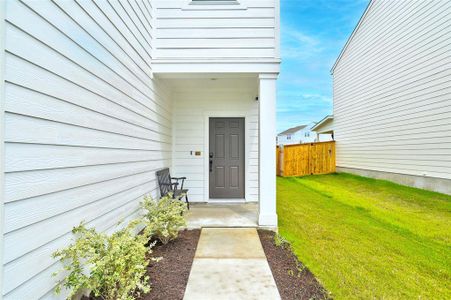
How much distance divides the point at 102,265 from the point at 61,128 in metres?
1.07

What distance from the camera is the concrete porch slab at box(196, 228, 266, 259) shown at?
3232 millimetres

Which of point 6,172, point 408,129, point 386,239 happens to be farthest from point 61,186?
point 408,129

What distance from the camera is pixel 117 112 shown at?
2.97m

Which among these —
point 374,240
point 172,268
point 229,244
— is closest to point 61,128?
point 172,268

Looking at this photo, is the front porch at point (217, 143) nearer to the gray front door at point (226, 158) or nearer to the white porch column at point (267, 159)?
the gray front door at point (226, 158)

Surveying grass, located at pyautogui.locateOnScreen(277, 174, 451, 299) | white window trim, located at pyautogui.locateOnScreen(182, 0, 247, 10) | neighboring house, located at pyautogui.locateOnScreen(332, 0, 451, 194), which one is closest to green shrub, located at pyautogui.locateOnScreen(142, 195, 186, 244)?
grass, located at pyautogui.locateOnScreen(277, 174, 451, 299)

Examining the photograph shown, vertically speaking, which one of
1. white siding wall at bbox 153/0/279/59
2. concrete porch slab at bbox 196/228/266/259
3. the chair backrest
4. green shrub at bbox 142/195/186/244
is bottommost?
concrete porch slab at bbox 196/228/266/259

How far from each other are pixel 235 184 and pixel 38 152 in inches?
197

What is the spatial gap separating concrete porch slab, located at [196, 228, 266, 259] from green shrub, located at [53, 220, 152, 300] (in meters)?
1.21

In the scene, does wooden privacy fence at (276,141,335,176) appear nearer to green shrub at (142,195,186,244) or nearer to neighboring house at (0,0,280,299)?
neighboring house at (0,0,280,299)

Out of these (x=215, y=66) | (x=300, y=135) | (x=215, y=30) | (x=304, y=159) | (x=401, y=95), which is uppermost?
(x=300, y=135)

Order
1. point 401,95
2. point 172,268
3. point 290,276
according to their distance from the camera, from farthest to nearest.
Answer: point 401,95
point 172,268
point 290,276

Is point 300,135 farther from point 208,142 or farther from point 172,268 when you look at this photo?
point 172,268

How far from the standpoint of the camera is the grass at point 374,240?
2674 mm
